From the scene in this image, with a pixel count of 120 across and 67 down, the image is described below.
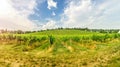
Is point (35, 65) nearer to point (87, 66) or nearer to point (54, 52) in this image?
point (87, 66)

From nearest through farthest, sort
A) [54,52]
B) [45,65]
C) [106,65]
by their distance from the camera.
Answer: [106,65] < [45,65] < [54,52]

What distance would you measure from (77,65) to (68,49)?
21.0 metres

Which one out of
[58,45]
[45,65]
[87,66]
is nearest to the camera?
[87,66]

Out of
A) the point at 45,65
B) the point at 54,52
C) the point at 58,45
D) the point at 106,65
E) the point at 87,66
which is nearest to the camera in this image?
the point at 106,65

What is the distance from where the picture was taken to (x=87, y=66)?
93.0ft

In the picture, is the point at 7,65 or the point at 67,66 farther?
the point at 7,65

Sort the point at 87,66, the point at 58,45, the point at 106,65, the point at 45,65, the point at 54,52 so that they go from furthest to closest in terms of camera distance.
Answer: the point at 58,45 → the point at 54,52 → the point at 45,65 → the point at 87,66 → the point at 106,65

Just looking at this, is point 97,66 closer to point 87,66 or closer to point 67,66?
point 87,66

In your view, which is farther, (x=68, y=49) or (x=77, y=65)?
(x=68, y=49)

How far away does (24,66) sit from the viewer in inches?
1212

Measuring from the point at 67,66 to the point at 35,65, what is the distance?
5.56 metres

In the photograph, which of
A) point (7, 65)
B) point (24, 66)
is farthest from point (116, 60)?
point (7, 65)

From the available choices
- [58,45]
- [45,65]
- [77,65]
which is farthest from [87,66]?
[58,45]

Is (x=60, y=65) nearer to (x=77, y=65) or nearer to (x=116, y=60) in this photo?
(x=77, y=65)
